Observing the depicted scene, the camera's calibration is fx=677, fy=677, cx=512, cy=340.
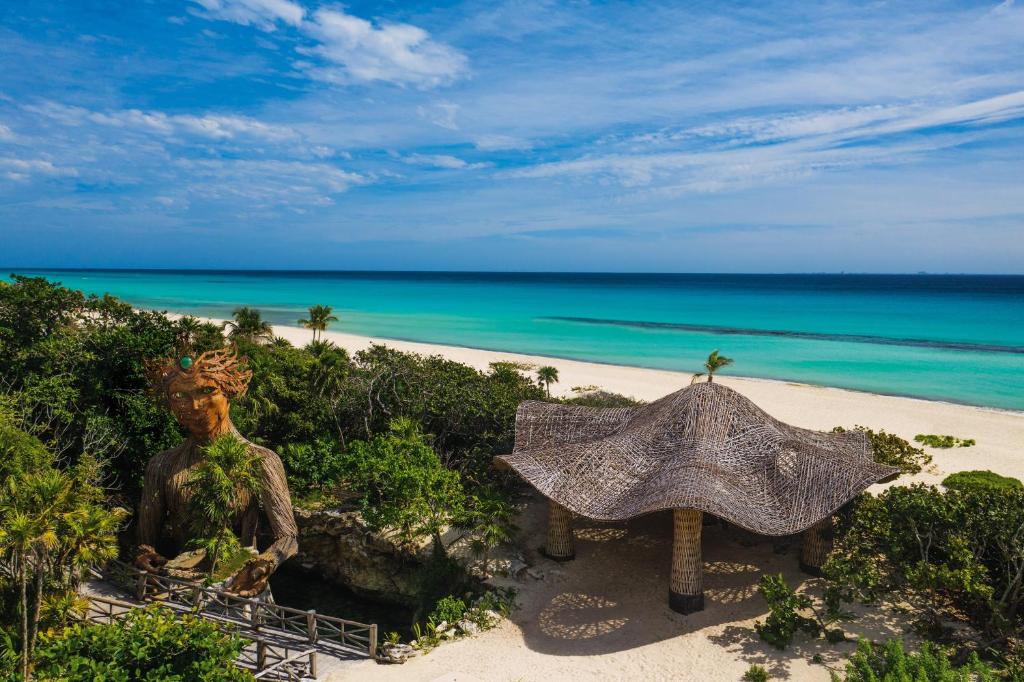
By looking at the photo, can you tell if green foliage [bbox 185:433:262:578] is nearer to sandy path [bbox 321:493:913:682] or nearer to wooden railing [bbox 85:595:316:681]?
wooden railing [bbox 85:595:316:681]

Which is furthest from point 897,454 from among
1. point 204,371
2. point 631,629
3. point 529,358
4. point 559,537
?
point 529,358

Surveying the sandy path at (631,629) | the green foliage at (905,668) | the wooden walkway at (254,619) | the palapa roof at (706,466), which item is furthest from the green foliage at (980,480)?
the wooden walkway at (254,619)

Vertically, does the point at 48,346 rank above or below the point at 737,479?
above

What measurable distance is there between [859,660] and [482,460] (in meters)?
10.4

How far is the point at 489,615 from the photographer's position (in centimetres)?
1238

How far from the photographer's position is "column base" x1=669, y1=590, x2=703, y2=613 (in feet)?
40.6

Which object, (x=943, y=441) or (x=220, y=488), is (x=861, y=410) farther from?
(x=220, y=488)

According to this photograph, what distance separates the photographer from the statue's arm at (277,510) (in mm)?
10861

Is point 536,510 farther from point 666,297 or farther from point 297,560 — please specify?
point 666,297

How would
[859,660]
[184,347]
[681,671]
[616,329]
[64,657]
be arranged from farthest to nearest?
Answer: [616,329] → [184,347] → [681,671] → [859,660] → [64,657]

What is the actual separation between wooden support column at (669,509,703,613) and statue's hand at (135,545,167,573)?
29.1 feet

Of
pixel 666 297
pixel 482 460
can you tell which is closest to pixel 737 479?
pixel 482 460

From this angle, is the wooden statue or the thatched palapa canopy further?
the thatched palapa canopy

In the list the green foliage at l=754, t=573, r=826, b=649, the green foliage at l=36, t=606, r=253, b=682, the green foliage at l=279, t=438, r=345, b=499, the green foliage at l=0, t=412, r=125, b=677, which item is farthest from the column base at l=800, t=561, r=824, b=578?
the green foliage at l=0, t=412, r=125, b=677
